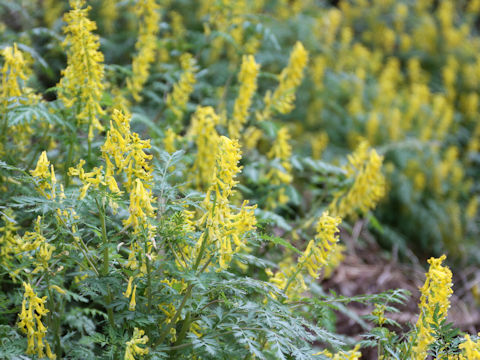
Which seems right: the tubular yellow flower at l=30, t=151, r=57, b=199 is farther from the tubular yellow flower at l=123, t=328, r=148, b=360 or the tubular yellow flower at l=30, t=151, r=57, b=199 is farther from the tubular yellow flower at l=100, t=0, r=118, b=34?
the tubular yellow flower at l=100, t=0, r=118, b=34

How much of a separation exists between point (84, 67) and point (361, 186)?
6.20 feet

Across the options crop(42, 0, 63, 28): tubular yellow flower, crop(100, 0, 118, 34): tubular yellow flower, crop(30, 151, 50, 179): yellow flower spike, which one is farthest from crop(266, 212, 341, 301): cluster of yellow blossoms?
crop(42, 0, 63, 28): tubular yellow flower

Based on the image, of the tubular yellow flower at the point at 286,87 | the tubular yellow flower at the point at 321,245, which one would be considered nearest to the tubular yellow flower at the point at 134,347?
the tubular yellow flower at the point at 321,245

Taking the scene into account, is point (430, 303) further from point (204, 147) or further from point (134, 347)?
point (204, 147)

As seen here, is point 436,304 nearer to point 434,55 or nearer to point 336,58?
point 336,58

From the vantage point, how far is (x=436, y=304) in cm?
204

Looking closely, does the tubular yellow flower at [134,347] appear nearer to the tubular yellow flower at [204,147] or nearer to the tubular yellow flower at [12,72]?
the tubular yellow flower at [204,147]

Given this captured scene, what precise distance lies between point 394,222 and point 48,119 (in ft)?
17.2

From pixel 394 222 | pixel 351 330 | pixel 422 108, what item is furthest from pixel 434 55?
pixel 351 330

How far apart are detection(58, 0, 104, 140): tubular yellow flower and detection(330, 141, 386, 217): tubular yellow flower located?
5.59 ft

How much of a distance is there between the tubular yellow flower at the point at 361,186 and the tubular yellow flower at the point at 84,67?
170cm

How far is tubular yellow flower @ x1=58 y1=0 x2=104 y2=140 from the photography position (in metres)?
2.39

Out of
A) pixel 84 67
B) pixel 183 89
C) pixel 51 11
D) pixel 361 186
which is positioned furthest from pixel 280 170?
pixel 51 11

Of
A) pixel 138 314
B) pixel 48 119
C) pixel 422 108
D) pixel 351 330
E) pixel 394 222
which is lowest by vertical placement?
pixel 394 222
